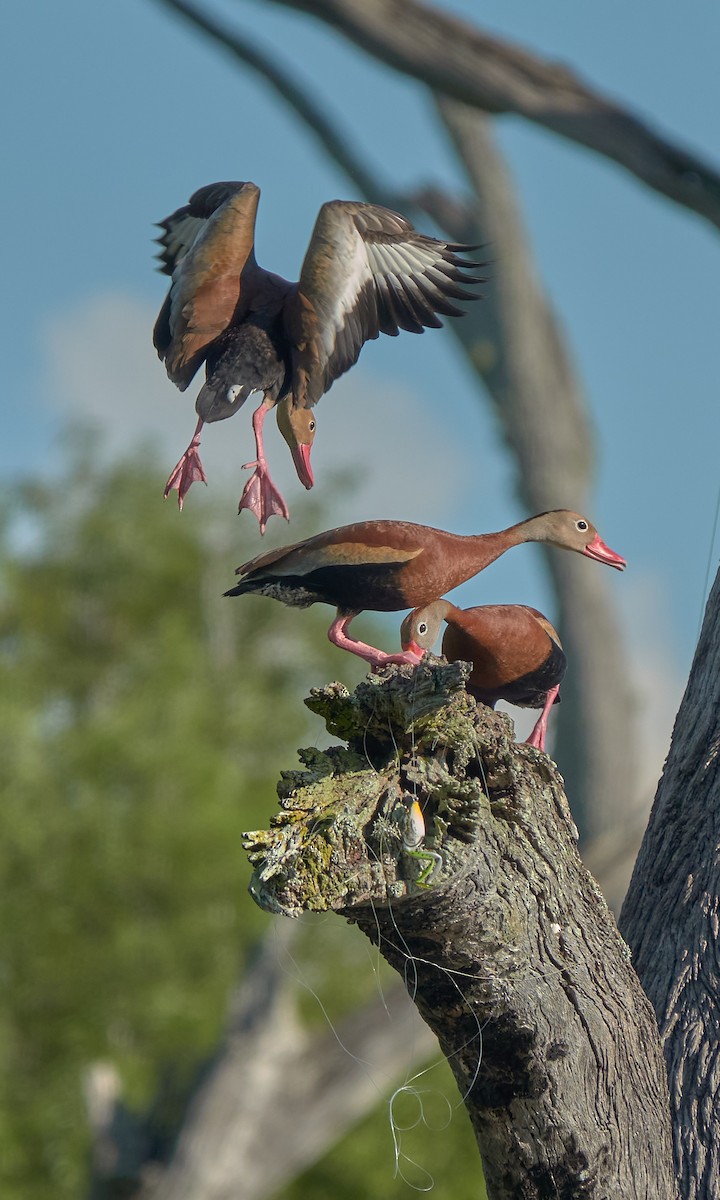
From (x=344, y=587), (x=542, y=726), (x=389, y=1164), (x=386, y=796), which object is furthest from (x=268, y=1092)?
(x=344, y=587)

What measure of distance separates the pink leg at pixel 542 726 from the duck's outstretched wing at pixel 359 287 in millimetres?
1048

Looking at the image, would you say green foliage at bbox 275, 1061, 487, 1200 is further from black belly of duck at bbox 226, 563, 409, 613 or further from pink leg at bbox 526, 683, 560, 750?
black belly of duck at bbox 226, 563, 409, 613

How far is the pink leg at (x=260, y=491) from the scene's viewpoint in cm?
289

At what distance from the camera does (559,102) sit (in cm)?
965

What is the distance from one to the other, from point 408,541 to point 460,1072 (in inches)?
52.0

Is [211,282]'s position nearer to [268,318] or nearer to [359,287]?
[268,318]

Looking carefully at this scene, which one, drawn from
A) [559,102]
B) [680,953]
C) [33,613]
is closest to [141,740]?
[33,613]

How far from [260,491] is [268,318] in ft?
1.41

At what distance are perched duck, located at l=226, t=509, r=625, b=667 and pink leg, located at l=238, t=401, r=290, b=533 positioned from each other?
0.69 feet

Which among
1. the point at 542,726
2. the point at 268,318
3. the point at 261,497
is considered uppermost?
the point at 268,318

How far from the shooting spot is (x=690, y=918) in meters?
3.94

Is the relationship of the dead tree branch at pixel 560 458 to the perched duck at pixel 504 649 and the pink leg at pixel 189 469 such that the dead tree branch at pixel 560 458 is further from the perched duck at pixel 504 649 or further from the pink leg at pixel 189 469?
the pink leg at pixel 189 469

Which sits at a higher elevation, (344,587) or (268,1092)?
(344,587)

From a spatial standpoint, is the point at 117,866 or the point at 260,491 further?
the point at 117,866
